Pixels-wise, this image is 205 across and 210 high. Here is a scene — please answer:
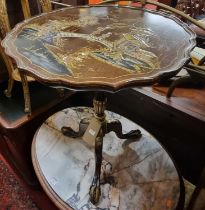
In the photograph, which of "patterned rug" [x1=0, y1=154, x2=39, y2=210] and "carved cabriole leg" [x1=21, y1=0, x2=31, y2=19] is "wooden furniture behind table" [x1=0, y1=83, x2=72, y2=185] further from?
"carved cabriole leg" [x1=21, y1=0, x2=31, y2=19]

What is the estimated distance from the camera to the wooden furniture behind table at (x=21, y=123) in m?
1.17

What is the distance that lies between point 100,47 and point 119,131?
20.0 inches

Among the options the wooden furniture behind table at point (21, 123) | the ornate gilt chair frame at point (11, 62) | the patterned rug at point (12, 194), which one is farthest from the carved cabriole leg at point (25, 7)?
the patterned rug at point (12, 194)

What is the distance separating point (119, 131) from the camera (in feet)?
3.84

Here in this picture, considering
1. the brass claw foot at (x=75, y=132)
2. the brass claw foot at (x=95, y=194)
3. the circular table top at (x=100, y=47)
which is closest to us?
the circular table top at (x=100, y=47)

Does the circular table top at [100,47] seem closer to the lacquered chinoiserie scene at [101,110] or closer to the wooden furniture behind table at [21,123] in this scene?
the lacquered chinoiserie scene at [101,110]

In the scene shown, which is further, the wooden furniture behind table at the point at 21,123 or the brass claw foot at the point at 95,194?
the wooden furniture behind table at the point at 21,123

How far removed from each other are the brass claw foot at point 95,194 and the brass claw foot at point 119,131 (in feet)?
0.92

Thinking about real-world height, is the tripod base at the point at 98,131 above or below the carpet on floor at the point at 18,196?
above

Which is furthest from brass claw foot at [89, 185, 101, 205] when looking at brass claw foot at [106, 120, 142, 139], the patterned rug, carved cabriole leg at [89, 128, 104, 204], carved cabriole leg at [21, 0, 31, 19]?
carved cabriole leg at [21, 0, 31, 19]

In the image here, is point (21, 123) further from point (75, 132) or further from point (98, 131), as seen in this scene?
point (98, 131)

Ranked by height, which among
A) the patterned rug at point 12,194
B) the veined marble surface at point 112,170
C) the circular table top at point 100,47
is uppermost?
the circular table top at point 100,47

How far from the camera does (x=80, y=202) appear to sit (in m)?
0.94

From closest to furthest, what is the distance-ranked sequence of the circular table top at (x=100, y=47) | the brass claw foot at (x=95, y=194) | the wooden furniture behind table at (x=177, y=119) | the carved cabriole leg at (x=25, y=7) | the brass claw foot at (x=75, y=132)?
1. the circular table top at (x=100, y=47)
2. the brass claw foot at (x=95, y=194)
3. the wooden furniture behind table at (x=177, y=119)
4. the brass claw foot at (x=75, y=132)
5. the carved cabriole leg at (x=25, y=7)
